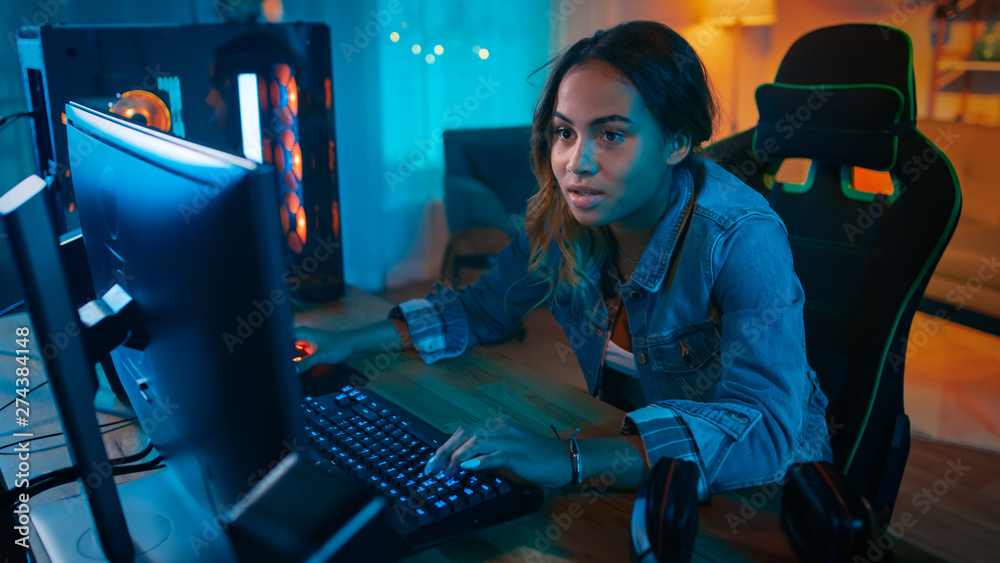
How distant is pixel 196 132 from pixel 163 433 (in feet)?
2.47

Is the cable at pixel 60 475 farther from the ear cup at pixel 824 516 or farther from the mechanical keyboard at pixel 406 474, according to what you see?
the ear cup at pixel 824 516

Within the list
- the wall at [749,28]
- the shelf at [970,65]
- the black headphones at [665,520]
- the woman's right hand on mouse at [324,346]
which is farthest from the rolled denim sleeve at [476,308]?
the shelf at [970,65]

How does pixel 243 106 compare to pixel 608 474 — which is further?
pixel 243 106

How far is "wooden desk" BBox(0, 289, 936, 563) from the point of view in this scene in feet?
2.34

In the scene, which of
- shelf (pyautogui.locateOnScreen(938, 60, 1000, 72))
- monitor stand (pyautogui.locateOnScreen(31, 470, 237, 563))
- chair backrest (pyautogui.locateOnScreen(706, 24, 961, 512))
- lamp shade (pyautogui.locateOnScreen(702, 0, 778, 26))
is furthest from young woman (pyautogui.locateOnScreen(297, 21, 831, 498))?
shelf (pyautogui.locateOnScreen(938, 60, 1000, 72))

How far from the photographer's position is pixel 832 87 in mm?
1223

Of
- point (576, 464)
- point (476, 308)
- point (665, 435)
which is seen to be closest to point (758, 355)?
point (665, 435)

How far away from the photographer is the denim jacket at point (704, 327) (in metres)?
0.85

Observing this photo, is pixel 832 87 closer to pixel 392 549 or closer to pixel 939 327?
pixel 392 549

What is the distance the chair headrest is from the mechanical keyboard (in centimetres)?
80

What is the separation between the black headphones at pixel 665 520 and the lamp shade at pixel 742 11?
344 cm

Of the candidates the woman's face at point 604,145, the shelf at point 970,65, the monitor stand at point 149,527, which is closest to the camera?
the monitor stand at point 149,527

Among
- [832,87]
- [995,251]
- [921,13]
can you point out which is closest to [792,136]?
A: [832,87]

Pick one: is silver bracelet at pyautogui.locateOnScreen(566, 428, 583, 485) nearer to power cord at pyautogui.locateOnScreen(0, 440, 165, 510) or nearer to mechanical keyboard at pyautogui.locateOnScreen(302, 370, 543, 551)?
mechanical keyboard at pyautogui.locateOnScreen(302, 370, 543, 551)
